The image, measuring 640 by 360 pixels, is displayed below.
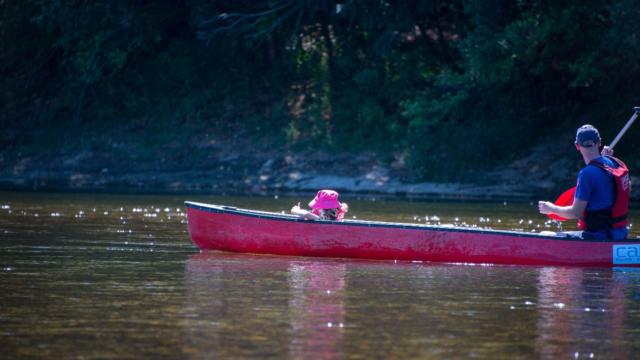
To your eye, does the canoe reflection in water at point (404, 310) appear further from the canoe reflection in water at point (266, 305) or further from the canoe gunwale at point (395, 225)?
the canoe gunwale at point (395, 225)

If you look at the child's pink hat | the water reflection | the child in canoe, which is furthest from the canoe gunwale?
the water reflection

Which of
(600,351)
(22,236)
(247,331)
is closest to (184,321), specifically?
(247,331)

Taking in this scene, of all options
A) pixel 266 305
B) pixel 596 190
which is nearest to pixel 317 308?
pixel 266 305

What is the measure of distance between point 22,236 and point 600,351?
10.4 m

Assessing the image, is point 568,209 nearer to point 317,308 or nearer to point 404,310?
point 404,310

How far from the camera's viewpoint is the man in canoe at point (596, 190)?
15.2 m

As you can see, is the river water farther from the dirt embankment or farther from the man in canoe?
the dirt embankment

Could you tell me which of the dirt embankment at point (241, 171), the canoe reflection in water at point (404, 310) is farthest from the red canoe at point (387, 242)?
the dirt embankment at point (241, 171)

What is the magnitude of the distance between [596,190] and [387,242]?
8.92 ft

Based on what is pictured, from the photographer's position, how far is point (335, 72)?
36.8 meters

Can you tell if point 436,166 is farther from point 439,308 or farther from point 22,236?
point 439,308

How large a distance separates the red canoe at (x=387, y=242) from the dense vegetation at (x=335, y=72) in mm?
12370

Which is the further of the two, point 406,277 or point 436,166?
point 436,166

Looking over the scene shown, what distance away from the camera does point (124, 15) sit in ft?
121
